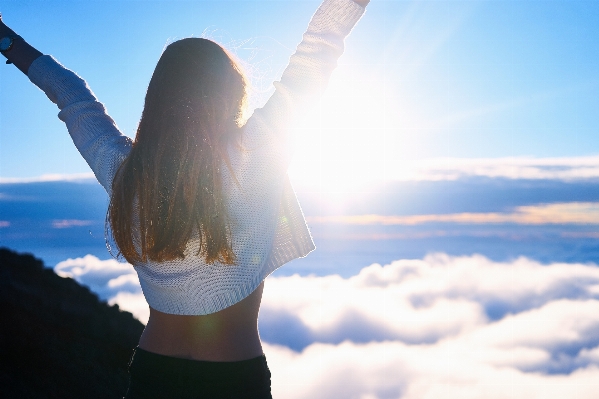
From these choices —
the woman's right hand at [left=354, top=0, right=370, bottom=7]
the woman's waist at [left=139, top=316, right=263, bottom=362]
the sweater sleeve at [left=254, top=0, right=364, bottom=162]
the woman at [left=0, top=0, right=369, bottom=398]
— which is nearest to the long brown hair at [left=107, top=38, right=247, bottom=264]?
the woman at [left=0, top=0, right=369, bottom=398]

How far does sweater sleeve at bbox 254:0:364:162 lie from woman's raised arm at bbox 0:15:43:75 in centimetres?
192

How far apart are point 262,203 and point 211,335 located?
22.9 inches

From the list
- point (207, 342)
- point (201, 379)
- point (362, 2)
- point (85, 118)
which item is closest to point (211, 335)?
point (207, 342)

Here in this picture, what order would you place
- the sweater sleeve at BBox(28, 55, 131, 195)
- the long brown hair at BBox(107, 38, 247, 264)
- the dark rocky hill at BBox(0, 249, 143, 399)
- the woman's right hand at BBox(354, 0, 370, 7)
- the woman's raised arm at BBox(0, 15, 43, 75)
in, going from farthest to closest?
1. the dark rocky hill at BBox(0, 249, 143, 399)
2. the woman's raised arm at BBox(0, 15, 43, 75)
3. the sweater sleeve at BBox(28, 55, 131, 195)
4. the woman's right hand at BBox(354, 0, 370, 7)
5. the long brown hair at BBox(107, 38, 247, 264)

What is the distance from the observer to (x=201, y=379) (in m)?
2.02

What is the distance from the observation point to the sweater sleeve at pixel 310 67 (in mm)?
2045

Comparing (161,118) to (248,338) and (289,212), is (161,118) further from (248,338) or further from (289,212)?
(248,338)

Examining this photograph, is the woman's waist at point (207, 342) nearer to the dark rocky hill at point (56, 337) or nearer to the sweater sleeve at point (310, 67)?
the sweater sleeve at point (310, 67)

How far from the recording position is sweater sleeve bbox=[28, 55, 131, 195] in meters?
2.40

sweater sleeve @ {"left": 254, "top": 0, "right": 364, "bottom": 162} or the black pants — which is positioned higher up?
sweater sleeve @ {"left": 254, "top": 0, "right": 364, "bottom": 162}

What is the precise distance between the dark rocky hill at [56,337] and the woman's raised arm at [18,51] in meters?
6.09

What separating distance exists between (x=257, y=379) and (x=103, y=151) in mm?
1298

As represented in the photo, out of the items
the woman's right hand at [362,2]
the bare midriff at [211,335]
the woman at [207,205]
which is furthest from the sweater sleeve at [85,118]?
the woman's right hand at [362,2]

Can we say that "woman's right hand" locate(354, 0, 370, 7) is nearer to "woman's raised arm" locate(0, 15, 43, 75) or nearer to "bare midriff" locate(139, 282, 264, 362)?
"bare midriff" locate(139, 282, 264, 362)
